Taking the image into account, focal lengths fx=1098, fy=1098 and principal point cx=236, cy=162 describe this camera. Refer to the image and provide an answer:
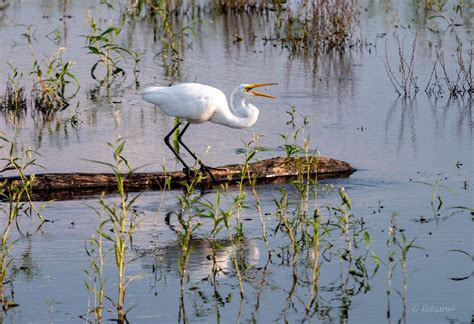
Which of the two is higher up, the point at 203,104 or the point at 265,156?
the point at 203,104

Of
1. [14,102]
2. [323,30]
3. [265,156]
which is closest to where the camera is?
[265,156]

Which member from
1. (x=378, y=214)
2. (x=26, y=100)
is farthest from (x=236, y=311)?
(x=26, y=100)

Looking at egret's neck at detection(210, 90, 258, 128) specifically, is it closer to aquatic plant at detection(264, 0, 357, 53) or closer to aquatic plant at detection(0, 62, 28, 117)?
aquatic plant at detection(0, 62, 28, 117)

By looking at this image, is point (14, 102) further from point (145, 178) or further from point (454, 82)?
point (454, 82)

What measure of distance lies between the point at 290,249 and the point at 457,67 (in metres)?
8.34

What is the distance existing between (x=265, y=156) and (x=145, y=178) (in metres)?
1.78

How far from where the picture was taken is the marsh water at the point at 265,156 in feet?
20.6

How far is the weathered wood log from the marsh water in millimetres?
128

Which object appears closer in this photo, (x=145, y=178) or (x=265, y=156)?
(x=145, y=178)

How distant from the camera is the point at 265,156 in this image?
10.4 m

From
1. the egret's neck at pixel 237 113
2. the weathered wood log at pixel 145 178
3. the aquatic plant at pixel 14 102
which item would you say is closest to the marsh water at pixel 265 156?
the weathered wood log at pixel 145 178

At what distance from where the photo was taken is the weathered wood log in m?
8.70

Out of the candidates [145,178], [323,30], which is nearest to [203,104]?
[145,178]

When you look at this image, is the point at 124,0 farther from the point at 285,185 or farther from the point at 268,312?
the point at 268,312
